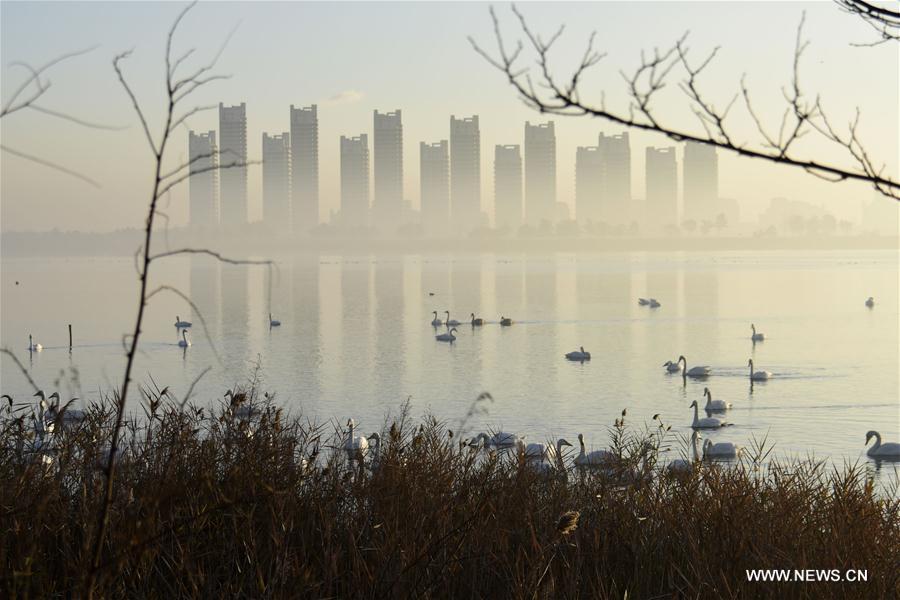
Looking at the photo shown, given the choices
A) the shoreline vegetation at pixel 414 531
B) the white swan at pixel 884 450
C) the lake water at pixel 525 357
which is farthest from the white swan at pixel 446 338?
the shoreline vegetation at pixel 414 531

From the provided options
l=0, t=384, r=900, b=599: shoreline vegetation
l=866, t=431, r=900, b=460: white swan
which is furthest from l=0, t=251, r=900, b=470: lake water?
l=0, t=384, r=900, b=599: shoreline vegetation

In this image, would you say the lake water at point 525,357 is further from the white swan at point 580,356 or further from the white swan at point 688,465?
the white swan at point 688,465

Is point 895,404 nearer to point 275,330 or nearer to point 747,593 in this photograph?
point 747,593

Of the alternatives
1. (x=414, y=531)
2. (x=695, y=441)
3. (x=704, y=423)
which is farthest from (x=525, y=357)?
(x=414, y=531)

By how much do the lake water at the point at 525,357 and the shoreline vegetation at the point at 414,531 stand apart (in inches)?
36.2

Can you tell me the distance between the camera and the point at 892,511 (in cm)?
699

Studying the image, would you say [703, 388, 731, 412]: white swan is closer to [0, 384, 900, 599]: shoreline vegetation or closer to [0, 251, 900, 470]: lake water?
[0, 251, 900, 470]: lake water

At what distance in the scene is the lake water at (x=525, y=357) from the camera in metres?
23.2

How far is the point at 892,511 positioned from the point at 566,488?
7.52 feet

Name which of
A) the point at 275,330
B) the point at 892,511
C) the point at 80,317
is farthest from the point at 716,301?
the point at 892,511

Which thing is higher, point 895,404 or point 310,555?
point 310,555

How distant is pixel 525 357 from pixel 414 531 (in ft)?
100

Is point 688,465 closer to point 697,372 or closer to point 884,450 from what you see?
point 884,450

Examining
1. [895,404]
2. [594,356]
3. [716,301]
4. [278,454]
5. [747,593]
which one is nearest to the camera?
[747,593]
